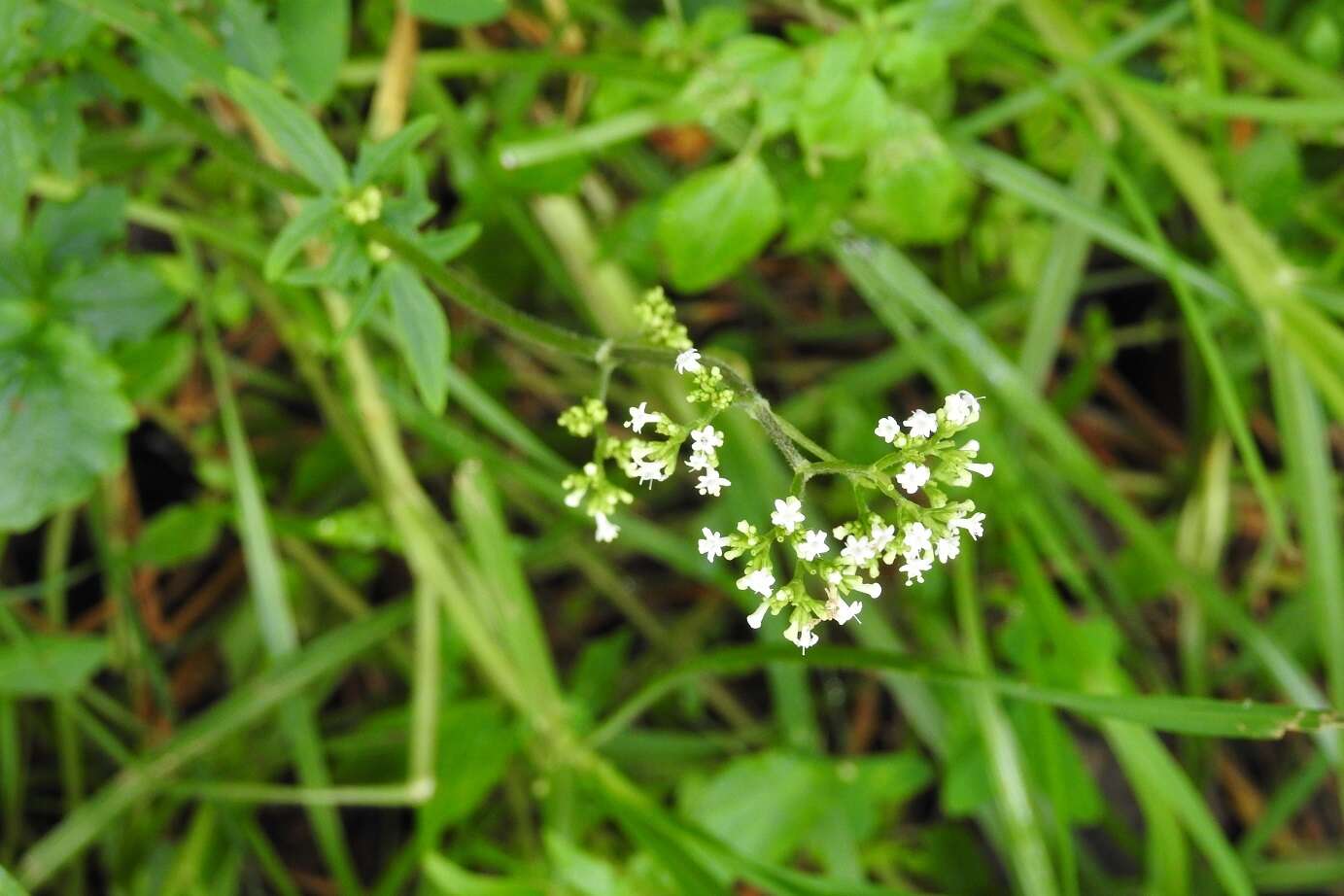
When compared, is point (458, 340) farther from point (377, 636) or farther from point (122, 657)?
point (122, 657)

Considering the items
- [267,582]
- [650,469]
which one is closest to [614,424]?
[267,582]

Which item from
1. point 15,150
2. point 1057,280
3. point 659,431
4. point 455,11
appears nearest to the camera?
point 659,431

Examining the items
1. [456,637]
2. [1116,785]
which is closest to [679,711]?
[456,637]

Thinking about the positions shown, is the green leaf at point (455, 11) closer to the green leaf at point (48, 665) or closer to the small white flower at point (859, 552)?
the small white flower at point (859, 552)

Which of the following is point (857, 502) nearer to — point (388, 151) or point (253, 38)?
point (388, 151)

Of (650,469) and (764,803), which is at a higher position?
(650,469)

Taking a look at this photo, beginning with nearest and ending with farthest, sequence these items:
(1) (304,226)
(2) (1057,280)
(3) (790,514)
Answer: (3) (790,514) < (1) (304,226) < (2) (1057,280)

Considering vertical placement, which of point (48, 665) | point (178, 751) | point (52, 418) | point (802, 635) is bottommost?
point (178, 751)
